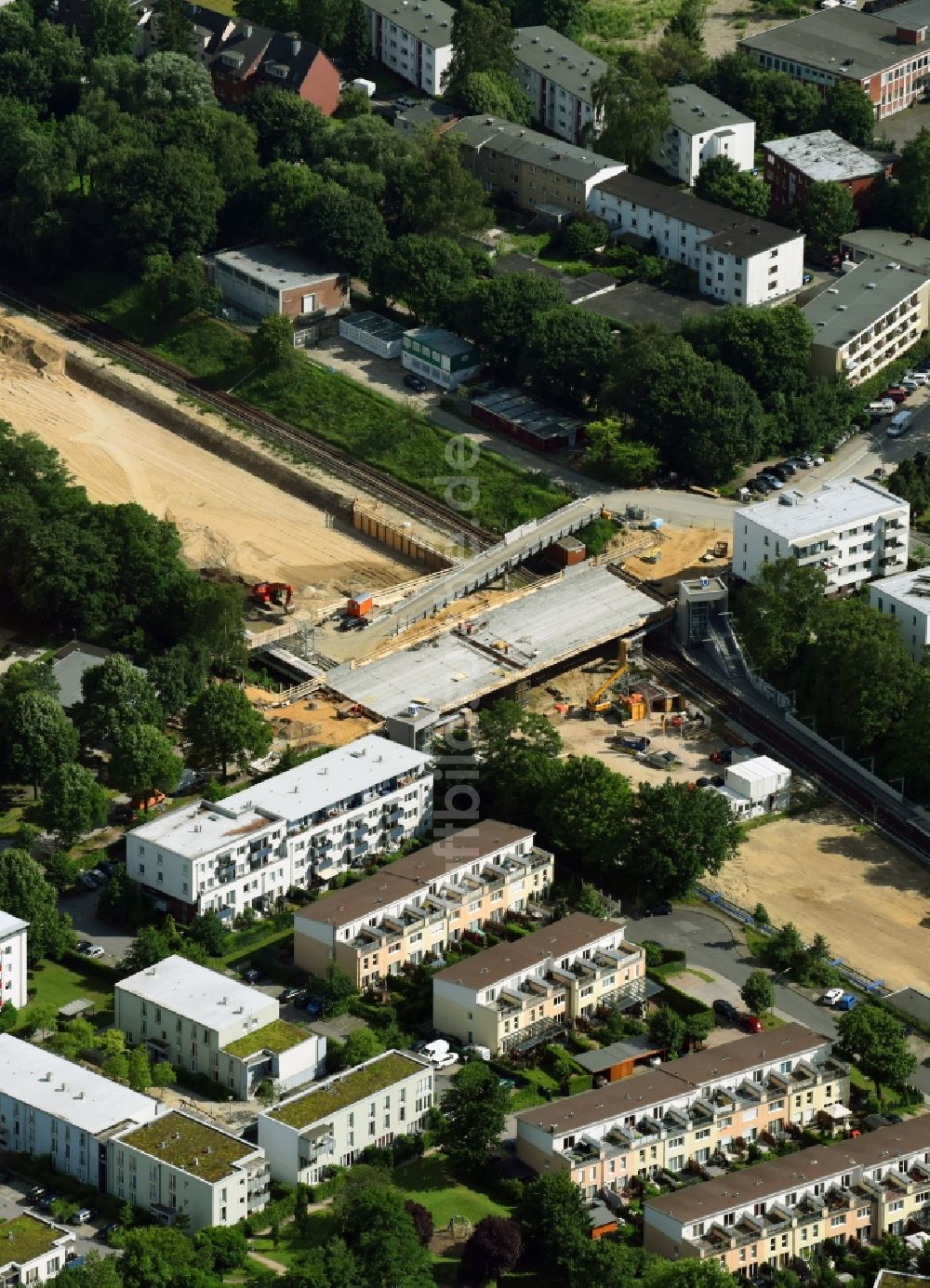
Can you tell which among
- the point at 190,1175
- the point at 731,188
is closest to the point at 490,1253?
the point at 190,1175

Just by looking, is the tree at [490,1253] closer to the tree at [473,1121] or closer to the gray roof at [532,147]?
the tree at [473,1121]

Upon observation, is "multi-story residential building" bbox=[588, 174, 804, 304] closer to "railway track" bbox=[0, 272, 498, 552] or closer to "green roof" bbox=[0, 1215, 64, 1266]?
"railway track" bbox=[0, 272, 498, 552]

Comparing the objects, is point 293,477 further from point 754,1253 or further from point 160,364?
point 754,1253

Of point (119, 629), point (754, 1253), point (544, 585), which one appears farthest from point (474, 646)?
point (754, 1253)

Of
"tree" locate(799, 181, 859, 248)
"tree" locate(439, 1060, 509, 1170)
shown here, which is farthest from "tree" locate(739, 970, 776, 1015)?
"tree" locate(799, 181, 859, 248)

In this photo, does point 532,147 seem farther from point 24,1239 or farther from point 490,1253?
point 24,1239
